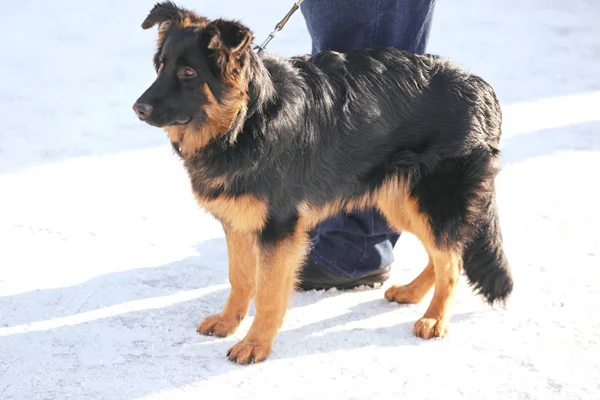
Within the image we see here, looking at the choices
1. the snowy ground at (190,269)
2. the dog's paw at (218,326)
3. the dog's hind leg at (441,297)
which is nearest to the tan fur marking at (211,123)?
the dog's paw at (218,326)

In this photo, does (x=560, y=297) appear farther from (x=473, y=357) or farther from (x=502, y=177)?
(x=502, y=177)

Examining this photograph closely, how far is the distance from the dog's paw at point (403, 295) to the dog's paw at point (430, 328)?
1.07 feet

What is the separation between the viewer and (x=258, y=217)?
11.3 feet

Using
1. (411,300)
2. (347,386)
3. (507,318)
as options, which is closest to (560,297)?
(507,318)

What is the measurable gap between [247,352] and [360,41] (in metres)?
1.73

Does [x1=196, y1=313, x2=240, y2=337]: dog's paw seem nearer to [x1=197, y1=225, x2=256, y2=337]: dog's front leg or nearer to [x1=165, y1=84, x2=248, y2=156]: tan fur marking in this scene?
[x1=197, y1=225, x2=256, y2=337]: dog's front leg

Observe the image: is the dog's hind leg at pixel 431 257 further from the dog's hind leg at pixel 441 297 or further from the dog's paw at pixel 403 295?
the dog's paw at pixel 403 295

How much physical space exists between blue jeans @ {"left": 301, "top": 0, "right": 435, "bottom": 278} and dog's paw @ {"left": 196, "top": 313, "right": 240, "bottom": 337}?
2.31 ft

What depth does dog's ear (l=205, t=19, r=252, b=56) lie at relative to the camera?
3158mm

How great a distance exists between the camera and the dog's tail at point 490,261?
3898mm

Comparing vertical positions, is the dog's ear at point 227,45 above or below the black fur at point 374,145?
above

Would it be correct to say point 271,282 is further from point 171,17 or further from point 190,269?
point 171,17

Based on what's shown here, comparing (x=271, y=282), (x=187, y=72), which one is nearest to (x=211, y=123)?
(x=187, y=72)

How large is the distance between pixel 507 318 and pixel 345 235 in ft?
3.28
